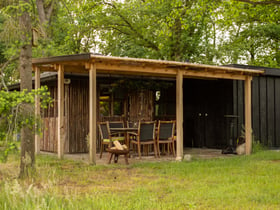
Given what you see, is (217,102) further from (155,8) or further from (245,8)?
(155,8)

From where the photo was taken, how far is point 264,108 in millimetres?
12914

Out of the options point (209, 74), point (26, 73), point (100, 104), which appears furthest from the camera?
point (100, 104)

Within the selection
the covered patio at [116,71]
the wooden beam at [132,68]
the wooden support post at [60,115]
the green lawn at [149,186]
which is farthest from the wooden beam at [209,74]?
the wooden support post at [60,115]

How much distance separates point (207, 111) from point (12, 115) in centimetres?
923

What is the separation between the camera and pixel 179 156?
977 centimetres

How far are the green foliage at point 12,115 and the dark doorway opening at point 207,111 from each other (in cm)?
834

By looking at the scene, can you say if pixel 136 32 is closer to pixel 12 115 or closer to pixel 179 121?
pixel 179 121

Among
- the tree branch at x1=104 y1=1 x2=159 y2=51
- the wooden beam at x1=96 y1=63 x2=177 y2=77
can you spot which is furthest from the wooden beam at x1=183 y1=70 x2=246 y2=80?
the tree branch at x1=104 y1=1 x2=159 y2=51

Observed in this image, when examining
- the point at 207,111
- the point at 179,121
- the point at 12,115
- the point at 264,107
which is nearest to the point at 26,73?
the point at 12,115

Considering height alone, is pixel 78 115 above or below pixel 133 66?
below

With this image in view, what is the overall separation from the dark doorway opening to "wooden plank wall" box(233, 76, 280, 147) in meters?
0.31

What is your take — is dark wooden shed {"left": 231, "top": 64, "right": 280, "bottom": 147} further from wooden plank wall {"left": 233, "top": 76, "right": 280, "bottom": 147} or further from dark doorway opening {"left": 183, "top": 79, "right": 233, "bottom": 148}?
dark doorway opening {"left": 183, "top": 79, "right": 233, "bottom": 148}

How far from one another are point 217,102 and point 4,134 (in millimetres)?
8968

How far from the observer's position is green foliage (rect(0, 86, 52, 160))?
16.9 ft
